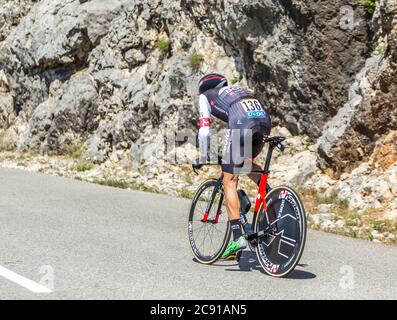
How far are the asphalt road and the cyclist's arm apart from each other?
47.5 inches

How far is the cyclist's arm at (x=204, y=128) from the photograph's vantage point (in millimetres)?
6871

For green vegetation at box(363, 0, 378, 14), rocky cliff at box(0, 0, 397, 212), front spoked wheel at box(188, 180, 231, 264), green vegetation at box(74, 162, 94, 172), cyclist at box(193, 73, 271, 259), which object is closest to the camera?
cyclist at box(193, 73, 271, 259)

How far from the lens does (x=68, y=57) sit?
2156 centimetres

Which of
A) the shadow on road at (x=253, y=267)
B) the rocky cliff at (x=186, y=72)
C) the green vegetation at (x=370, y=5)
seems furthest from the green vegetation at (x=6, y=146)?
the shadow on road at (x=253, y=267)

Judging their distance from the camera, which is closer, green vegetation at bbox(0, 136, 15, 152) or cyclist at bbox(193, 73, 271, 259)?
cyclist at bbox(193, 73, 271, 259)

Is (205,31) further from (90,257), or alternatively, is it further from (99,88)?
(90,257)

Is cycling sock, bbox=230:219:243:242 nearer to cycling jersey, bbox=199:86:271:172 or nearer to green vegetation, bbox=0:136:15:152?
cycling jersey, bbox=199:86:271:172

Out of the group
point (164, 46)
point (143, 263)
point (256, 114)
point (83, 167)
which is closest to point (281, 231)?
point (256, 114)

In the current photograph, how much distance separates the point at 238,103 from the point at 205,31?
33.4 feet

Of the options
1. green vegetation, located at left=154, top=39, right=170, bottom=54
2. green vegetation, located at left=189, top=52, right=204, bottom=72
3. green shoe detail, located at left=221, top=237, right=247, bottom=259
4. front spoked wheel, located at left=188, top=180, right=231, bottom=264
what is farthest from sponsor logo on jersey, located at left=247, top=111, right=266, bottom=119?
green vegetation, located at left=154, top=39, right=170, bottom=54

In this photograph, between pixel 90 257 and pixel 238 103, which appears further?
pixel 90 257

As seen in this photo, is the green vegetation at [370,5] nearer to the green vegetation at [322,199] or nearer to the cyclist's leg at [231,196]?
the green vegetation at [322,199]

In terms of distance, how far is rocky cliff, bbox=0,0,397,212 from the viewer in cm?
1162
